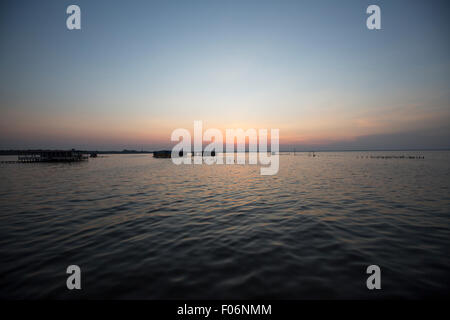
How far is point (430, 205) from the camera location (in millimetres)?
12422

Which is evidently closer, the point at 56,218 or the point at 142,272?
the point at 142,272

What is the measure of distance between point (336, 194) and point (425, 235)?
805 cm

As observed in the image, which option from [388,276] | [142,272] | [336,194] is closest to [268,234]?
[388,276]

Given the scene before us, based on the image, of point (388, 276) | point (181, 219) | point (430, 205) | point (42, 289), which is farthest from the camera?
point (430, 205)

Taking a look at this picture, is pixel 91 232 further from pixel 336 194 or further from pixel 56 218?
pixel 336 194

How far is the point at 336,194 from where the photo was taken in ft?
52.1

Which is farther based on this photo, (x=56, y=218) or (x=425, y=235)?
(x=56, y=218)

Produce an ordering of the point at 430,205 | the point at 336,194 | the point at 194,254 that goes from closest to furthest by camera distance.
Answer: the point at 194,254 < the point at 430,205 < the point at 336,194
